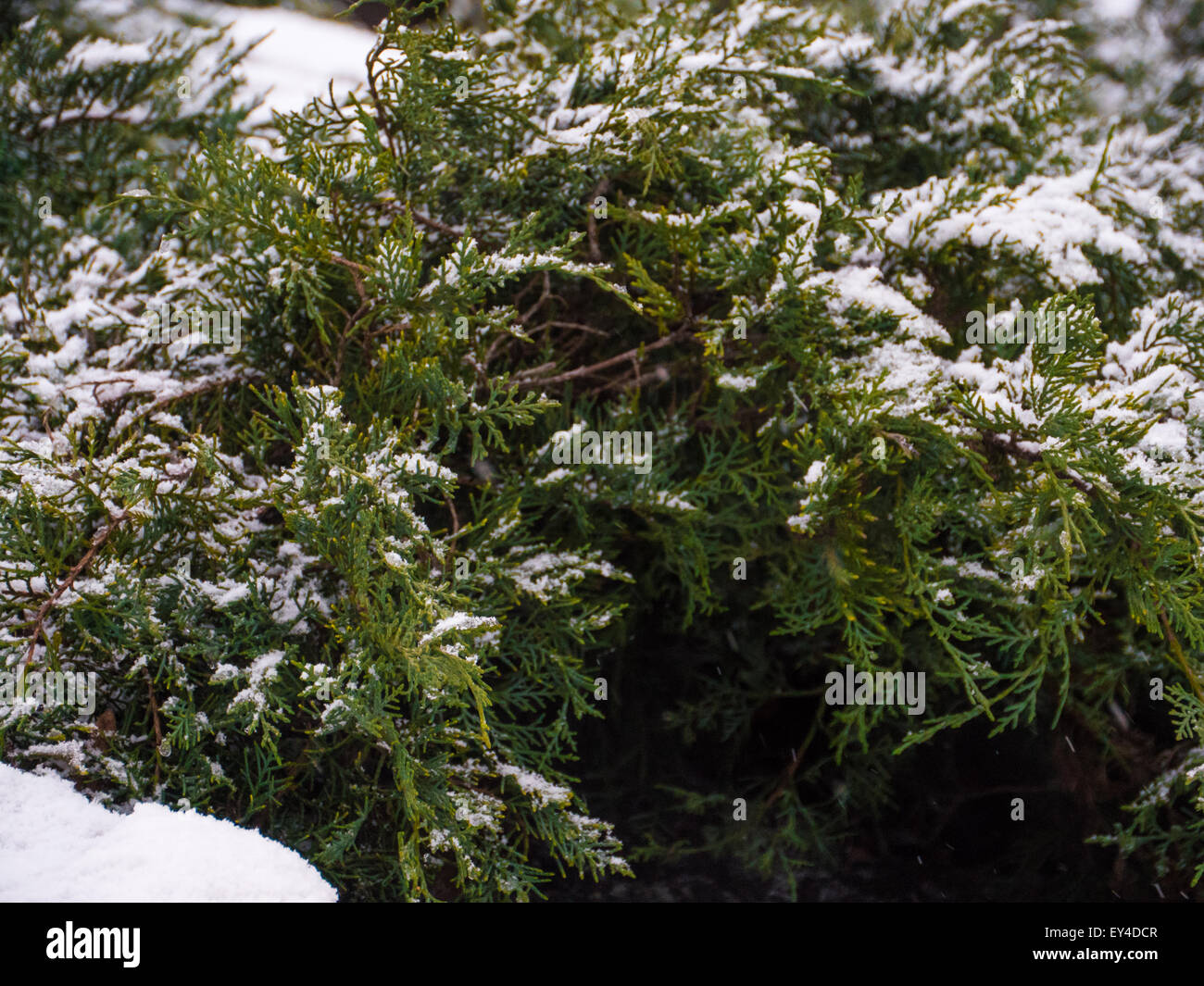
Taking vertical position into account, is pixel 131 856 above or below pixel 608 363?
below

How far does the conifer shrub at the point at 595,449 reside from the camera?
6.89ft

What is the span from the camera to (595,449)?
2617mm

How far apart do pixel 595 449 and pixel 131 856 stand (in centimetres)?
162

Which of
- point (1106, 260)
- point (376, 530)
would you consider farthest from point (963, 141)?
point (376, 530)

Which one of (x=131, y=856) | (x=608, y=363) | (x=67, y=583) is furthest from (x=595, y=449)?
(x=131, y=856)

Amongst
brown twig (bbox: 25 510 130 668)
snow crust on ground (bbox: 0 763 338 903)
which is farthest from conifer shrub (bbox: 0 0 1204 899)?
snow crust on ground (bbox: 0 763 338 903)

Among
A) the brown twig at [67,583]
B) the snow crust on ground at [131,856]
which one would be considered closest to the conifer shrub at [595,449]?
the brown twig at [67,583]

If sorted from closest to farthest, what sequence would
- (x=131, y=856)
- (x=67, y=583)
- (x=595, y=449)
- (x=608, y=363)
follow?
1. (x=131, y=856)
2. (x=67, y=583)
3. (x=595, y=449)
4. (x=608, y=363)

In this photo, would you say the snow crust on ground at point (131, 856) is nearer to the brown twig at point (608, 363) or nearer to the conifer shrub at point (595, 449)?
the conifer shrub at point (595, 449)

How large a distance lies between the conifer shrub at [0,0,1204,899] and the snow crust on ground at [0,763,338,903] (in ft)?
0.52

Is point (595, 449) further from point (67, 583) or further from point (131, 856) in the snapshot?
point (131, 856)

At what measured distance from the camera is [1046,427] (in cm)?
207

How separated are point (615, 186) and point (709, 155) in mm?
387

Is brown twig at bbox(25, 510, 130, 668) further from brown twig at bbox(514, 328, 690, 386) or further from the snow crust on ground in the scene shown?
brown twig at bbox(514, 328, 690, 386)
